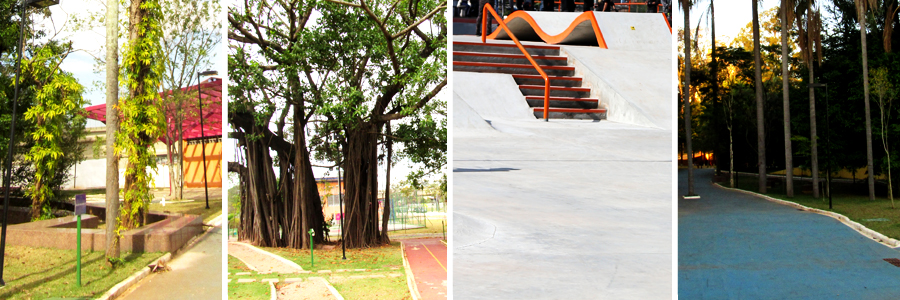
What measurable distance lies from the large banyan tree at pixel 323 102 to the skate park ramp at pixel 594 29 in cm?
200

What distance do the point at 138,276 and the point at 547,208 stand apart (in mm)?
3456

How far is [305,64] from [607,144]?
3.06 m

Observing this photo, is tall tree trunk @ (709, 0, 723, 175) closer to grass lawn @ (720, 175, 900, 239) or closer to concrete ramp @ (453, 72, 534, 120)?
grass lawn @ (720, 175, 900, 239)

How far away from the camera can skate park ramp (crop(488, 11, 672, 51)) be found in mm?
2967

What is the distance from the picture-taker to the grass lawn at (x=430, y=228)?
5.71 meters

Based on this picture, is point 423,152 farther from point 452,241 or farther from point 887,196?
point 887,196

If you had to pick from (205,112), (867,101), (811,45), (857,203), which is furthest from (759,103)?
(205,112)

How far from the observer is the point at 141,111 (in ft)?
15.2

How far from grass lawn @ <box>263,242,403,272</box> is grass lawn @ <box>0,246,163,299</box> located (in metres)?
1.26

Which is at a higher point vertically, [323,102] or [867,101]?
[867,101]

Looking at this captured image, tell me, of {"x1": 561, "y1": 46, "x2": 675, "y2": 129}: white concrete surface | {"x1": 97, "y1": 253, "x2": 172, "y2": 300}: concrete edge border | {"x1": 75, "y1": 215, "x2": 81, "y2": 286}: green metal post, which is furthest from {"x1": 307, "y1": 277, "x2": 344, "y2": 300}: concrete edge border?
{"x1": 561, "y1": 46, "x2": 675, "y2": 129}: white concrete surface

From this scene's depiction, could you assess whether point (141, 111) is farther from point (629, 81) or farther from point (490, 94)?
point (629, 81)

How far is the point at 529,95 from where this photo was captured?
2914 millimetres

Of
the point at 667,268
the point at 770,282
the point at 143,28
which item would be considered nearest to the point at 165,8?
the point at 143,28
